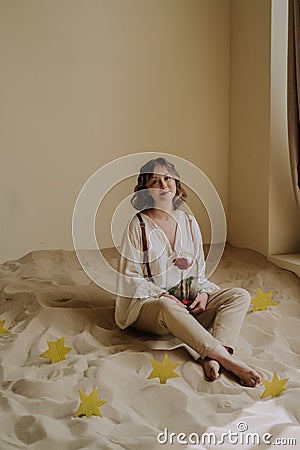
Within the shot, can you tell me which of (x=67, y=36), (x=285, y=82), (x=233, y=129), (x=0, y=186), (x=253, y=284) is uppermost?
(x=67, y=36)

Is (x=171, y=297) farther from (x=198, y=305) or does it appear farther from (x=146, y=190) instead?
(x=146, y=190)

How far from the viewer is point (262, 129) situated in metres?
3.12

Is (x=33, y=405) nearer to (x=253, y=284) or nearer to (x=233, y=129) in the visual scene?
(x=253, y=284)

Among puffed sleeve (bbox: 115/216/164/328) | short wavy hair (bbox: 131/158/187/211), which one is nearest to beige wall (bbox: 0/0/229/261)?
short wavy hair (bbox: 131/158/187/211)

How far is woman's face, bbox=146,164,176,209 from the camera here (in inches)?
89.0

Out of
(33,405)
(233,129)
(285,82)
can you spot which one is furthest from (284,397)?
(233,129)

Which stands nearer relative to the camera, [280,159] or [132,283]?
[132,283]

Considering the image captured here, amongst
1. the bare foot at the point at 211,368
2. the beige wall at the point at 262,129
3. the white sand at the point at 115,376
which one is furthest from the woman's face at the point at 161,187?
the beige wall at the point at 262,129

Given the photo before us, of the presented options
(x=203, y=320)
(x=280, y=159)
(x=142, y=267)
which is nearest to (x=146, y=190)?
(x=142, y=267)

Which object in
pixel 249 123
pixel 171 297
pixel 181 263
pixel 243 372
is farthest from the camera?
pixel 249 123

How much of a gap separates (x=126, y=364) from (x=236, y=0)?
93.3 inches

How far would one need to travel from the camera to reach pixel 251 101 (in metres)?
3.23

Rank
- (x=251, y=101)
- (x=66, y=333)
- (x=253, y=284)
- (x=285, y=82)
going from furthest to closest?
(x=251, y=101), (x=285, y=82), (x=253, y=284), (x=66, y=333)

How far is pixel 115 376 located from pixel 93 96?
6.23 feet
